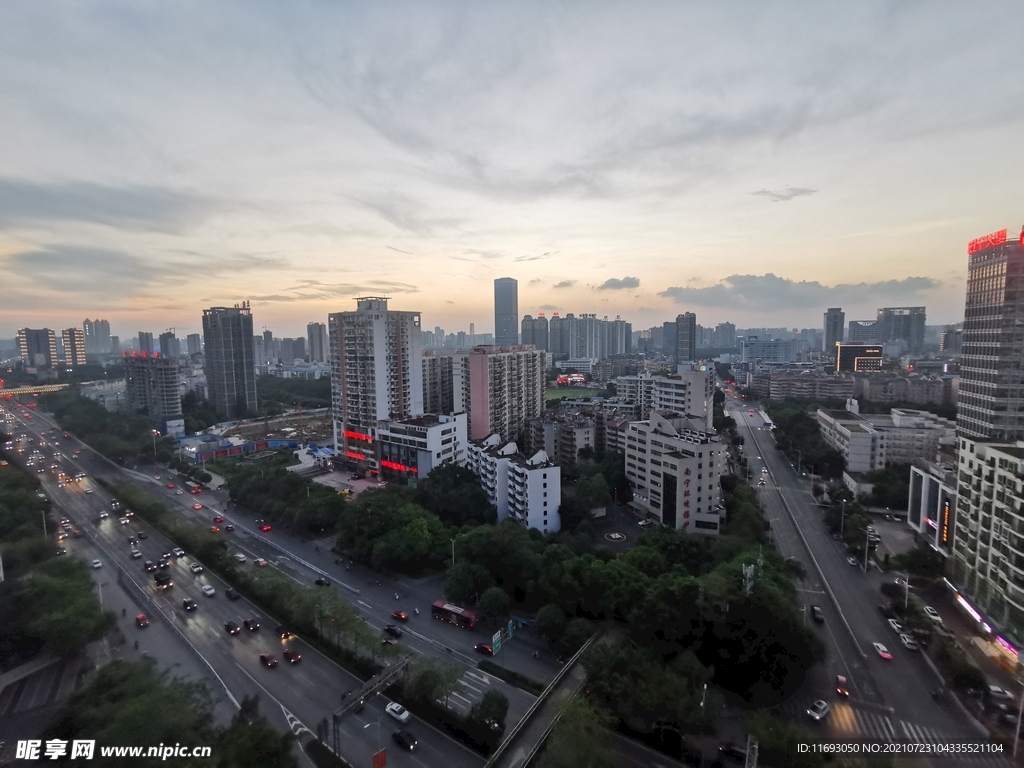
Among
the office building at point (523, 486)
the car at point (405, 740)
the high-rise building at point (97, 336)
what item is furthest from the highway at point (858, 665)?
the high-rise building at point (97, 336)

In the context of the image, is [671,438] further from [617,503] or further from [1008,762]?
[1008,762]

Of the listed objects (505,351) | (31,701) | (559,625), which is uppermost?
(505,351)

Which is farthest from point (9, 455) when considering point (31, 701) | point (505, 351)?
point (505, 351)

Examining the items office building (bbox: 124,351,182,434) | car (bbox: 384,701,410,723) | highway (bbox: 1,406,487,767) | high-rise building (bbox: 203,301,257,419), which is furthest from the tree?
high-rise building (bbox: 203,301,257,419)

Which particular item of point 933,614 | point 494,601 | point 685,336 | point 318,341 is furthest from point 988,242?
point 318,341

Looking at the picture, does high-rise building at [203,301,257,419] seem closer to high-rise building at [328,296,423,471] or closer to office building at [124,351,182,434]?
office building at [124,351,182,434]

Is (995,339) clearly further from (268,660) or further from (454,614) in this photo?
(268,660)
